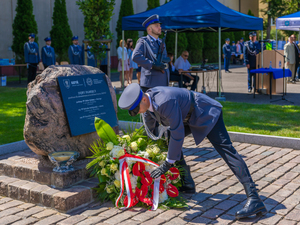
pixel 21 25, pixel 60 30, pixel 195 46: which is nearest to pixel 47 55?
pixel 21 25

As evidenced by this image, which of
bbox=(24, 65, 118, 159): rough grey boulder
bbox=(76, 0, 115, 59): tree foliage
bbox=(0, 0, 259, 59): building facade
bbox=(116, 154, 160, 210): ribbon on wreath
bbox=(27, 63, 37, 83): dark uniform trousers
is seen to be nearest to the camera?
bbox=(116, 154, 160, 210): ribbon on wreath

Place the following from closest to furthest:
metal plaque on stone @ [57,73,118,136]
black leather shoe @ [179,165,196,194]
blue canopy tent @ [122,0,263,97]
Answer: black leather shoe @ [179,165,196,194] → metal plaque on stone @ [57,73,118,136] → blue canopy tent @ [122,0,263,97]

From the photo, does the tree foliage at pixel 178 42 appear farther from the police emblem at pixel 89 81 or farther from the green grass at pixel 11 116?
the police emblem at pixel 89 81

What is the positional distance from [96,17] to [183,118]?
25.3 feet

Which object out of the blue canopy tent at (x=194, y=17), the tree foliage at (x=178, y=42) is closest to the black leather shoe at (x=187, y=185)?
the blue canopy tent at (x=194, y=17)

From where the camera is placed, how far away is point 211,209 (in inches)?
164

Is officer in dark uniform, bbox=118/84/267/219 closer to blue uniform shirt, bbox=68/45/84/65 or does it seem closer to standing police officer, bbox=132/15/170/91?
standing police officer, bbox=132/15/170/91

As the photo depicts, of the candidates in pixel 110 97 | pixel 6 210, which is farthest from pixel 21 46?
pixel 6 210

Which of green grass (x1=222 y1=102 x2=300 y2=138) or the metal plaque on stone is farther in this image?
green grass (x1=222 y1=102 x2=300 y2=138)

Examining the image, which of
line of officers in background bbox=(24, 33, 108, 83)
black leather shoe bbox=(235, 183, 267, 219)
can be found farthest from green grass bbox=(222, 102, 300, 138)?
line of officers in background bbox=(24, 33, 108, 83)

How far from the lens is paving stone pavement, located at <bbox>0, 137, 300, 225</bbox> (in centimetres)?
394

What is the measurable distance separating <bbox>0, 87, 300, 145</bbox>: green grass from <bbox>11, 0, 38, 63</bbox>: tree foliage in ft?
33.0

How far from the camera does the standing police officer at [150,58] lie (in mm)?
6062

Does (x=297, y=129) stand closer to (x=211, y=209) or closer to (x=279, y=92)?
(x=211, y=209)
